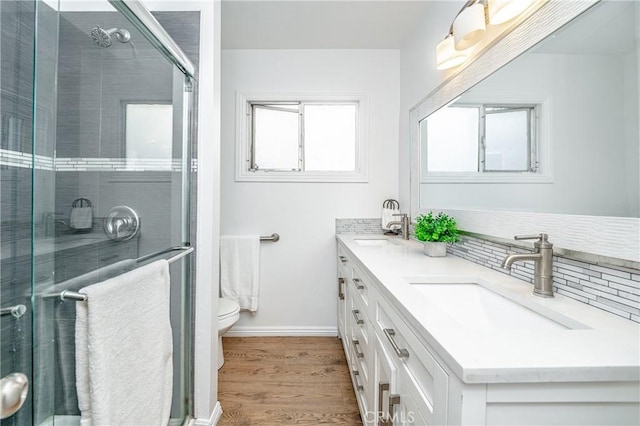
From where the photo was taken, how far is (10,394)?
45 centimetres

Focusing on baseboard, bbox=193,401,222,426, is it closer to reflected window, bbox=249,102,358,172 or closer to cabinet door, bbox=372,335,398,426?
cabinet door, bbox=372,335,398,426

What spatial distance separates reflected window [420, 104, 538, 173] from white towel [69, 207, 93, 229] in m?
1.63

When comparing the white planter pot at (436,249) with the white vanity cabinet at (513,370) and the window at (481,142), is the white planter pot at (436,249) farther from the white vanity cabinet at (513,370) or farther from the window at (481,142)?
the white vanity cabinet at (513,370)

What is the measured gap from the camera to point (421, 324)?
658 mm

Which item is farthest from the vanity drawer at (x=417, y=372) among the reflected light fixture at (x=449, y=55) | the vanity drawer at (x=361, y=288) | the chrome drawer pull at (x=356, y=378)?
the reflected light fixture at (x=449, y=55)

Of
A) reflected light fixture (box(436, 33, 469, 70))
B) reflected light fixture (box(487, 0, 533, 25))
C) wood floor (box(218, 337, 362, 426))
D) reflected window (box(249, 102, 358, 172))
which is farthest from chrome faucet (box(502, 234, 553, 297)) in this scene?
reflected window (box(249, 102, 358, 172))

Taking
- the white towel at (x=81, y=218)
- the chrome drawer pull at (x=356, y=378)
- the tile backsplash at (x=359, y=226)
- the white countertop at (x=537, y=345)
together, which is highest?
the white towel at (x=81, y=218)

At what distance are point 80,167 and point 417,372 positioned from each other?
51.6 inches

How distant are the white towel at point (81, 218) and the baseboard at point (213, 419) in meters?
1.05

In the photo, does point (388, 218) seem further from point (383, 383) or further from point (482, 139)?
point (383, 383)

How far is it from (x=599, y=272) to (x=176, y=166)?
62.9 inches

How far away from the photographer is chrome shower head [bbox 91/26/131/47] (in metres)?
1.16

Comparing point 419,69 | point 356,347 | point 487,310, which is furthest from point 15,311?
point 419,69

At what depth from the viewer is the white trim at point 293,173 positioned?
2467 millimetres
